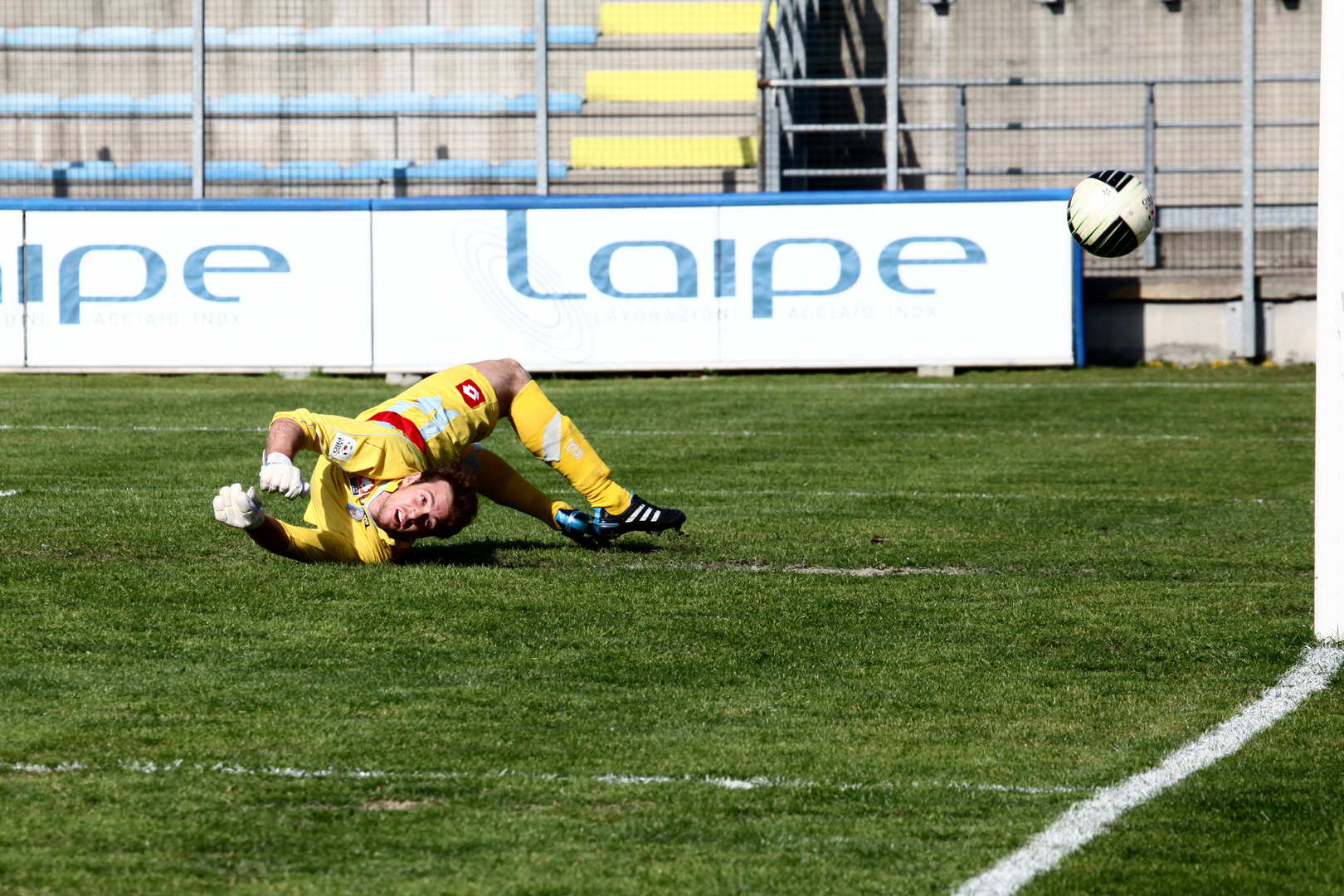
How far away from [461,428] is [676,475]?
142 inches

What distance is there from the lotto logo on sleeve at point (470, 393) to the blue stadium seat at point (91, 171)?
613 inches

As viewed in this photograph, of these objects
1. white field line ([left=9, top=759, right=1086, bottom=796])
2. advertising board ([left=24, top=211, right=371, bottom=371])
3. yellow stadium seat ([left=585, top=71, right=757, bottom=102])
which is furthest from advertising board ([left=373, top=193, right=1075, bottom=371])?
white field line ([left=9, top=759, right=1086, bottom=796])

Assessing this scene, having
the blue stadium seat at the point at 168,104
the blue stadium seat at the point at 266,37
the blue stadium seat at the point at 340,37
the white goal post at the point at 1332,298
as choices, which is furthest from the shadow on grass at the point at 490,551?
the blue stadium seat at the point at 340,37

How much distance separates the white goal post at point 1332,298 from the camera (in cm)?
573

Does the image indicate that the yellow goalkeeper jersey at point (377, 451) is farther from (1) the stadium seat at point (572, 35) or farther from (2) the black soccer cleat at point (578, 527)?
(1) the stadium seat at point (572, 35)

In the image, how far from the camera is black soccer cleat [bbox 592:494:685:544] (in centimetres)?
750

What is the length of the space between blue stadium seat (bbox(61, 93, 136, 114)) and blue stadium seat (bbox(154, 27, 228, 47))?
2.79ft

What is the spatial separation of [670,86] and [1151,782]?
61.2 ft

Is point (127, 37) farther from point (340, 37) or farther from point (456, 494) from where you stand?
point (456, 494)

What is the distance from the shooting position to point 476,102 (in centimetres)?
2177

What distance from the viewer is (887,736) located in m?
4.71

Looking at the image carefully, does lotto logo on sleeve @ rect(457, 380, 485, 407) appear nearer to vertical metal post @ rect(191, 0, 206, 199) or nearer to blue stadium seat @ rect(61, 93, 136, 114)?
vertical metal post @ rect(191, 0, 206, 199)

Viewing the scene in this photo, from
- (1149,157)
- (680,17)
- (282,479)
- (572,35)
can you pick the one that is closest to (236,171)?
(572,35)

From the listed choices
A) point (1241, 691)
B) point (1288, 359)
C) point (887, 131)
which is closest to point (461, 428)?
point (1241, 691)
